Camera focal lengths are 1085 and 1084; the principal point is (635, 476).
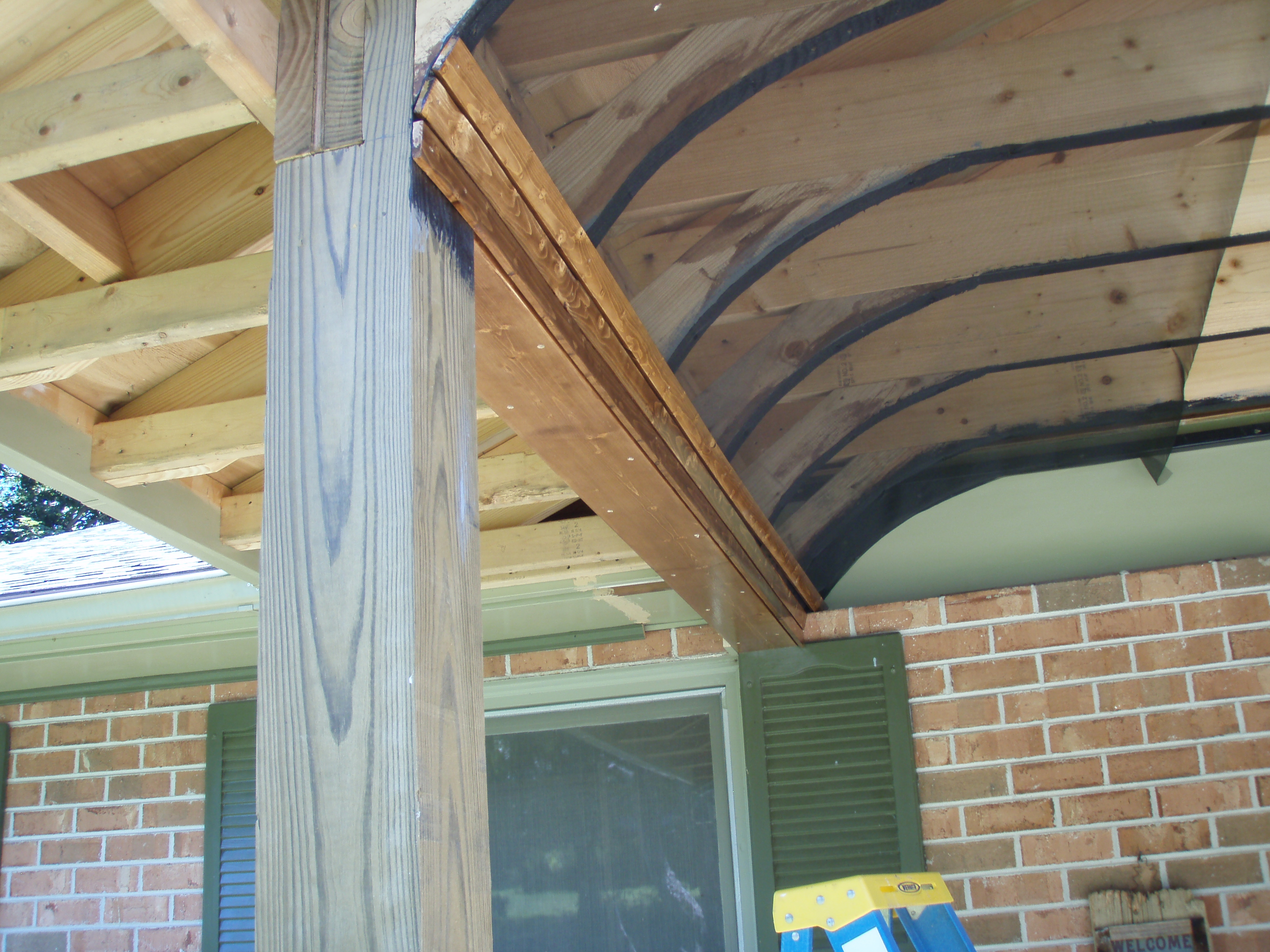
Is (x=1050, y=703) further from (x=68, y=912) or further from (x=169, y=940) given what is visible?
(x=68, y=912)

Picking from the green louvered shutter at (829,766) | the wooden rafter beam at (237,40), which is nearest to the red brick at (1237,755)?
the green louvered shutter at (829,766)

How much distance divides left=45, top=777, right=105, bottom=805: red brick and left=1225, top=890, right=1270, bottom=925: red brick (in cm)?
387

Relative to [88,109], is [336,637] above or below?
below

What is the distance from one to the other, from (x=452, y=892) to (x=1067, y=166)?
2.14m

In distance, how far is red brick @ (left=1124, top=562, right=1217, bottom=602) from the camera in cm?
331

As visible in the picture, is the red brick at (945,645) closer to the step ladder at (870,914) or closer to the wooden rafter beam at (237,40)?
the step ladder at (870,914)

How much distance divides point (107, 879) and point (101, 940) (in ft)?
0.70

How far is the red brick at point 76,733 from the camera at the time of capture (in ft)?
13.8

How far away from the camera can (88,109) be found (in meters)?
1.68

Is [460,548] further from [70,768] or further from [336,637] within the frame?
[70,768]

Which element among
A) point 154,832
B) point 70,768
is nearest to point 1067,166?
point 154,832

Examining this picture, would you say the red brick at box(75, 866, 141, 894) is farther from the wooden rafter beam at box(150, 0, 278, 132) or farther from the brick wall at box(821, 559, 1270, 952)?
the wooden rafter beam at box(150, 0, 278, 132)

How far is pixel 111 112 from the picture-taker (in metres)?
1.67

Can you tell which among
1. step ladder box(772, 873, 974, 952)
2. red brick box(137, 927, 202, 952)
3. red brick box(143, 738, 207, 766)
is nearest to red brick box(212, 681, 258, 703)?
red brick box(143, 738, 207, 766)
